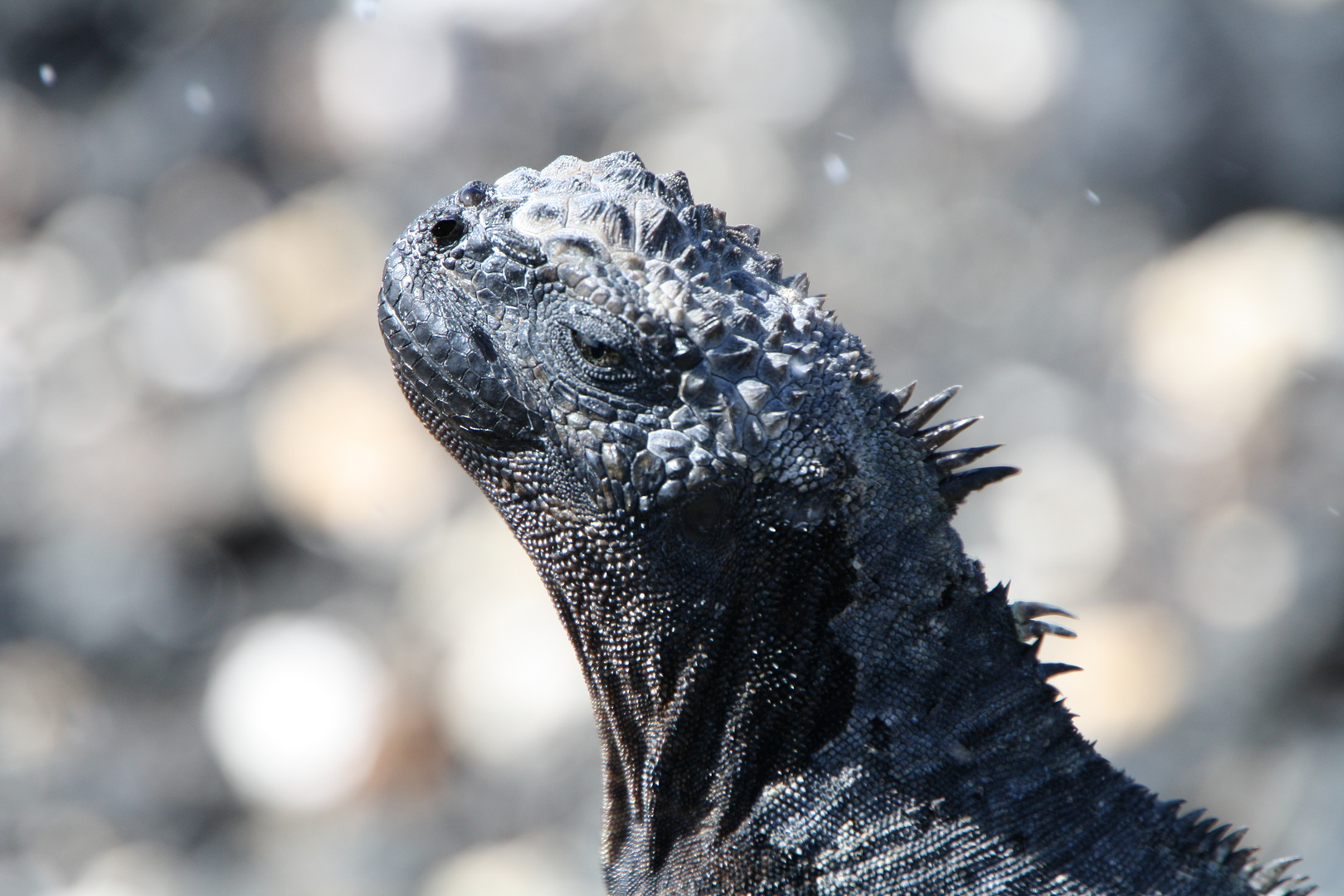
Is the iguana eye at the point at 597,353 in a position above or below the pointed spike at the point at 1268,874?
above

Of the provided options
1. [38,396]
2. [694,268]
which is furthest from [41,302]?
[694,268]

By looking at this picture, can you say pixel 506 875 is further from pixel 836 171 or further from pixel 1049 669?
pixel 836 171

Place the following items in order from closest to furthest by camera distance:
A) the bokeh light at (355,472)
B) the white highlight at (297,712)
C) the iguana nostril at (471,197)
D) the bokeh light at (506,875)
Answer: the iguana nostril at (471,197) → the bokeh light at (506,875) → the white highlight at (297,712) → the bokeh light at (355,472)

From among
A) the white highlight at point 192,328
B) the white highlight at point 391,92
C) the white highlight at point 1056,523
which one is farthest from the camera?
the white highlight at point 391,92

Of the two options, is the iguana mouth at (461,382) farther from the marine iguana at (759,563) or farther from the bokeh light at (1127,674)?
the bokeh light at (1127,674)

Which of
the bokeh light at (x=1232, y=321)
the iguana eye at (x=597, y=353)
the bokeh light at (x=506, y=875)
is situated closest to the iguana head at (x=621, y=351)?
the iguana eye at (x=597, y=353)

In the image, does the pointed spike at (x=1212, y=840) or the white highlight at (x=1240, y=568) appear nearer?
the pointed spike at (x=1212, y=840)
